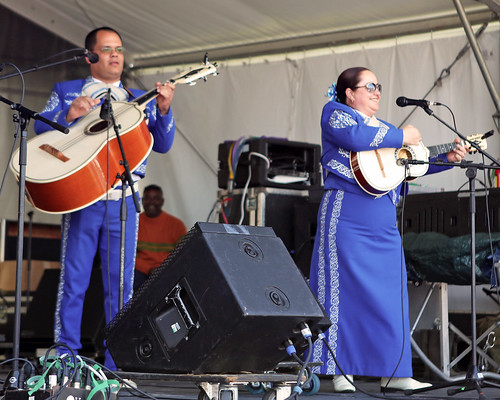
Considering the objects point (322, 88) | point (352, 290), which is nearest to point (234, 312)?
point (352, 290)

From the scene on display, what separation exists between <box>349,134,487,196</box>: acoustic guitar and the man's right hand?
1.31 m

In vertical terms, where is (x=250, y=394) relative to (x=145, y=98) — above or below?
below

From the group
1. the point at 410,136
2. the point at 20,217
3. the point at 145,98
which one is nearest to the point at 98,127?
the point at 145,98

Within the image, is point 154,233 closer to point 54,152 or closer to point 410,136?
point 54,152

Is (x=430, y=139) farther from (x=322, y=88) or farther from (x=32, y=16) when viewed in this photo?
(x=32, y=16)

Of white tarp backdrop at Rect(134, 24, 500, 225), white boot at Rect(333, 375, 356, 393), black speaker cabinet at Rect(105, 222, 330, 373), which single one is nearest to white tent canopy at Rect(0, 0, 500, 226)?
white tarp backdrop at Rect(134, 24, 500, 225)

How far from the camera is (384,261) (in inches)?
161

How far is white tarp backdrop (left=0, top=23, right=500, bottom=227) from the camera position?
6.14 m

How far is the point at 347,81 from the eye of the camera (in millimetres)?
4199

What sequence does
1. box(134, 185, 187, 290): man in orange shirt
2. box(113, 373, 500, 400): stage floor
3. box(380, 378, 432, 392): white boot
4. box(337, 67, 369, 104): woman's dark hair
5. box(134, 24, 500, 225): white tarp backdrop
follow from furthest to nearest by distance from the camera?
box(134, 185, 187, 290): man in orange shirt < box(134, 24, 500, 225): white tarp backdrop < box(337, 67, 369, 104): woman's dark hair < box(380, 378, 432, 392): white boot < box(113, 373, 500, 400): stage floor

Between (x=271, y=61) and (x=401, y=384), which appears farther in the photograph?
(x=271, y=61)

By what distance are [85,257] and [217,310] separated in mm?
1808

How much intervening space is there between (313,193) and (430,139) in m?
1.17

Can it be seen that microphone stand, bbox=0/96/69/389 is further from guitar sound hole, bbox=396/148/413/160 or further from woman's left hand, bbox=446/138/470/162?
woman's left hand, bbox=446/138/470/162
